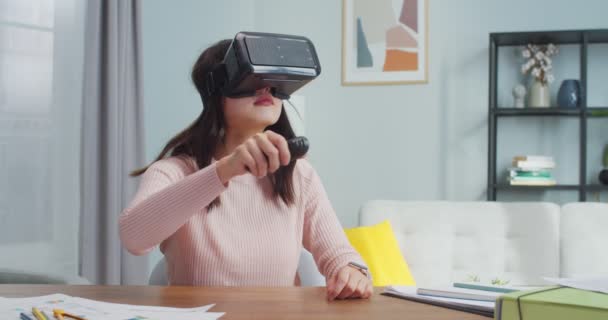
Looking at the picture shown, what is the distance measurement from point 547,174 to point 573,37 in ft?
2.43

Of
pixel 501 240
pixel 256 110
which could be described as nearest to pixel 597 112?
pixel 501 240

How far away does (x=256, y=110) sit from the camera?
1.23 m

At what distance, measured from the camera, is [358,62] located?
14.0 feet

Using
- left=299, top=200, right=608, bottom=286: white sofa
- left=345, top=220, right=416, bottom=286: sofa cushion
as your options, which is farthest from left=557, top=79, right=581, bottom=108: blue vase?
left=345, top=220, right=416, bottom=286: sofa cushion

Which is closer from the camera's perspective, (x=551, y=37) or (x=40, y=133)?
(x=40, y=133)

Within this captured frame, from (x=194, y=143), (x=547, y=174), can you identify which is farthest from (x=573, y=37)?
(x=194, y=143)

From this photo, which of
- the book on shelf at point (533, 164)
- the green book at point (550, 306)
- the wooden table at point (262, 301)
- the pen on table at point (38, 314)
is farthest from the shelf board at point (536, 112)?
the pen on table at point (38, 314)

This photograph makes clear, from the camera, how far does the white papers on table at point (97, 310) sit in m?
0.89

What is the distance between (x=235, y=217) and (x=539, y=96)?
278cm

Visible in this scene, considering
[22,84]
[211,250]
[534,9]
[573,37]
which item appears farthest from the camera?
[534,9]

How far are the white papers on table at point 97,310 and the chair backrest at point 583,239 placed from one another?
7.26ft

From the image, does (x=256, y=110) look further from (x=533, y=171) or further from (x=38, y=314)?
(x=533, y=171)

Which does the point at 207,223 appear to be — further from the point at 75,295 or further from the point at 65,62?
the point at 65,62

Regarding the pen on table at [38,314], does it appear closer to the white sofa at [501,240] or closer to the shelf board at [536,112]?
the white sofa at [501,240]
